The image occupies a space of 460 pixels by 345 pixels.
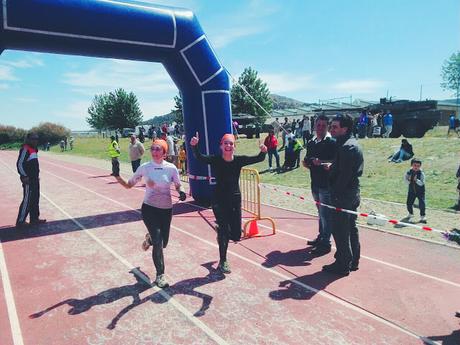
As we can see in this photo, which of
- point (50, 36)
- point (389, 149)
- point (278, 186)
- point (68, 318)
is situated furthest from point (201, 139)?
point (389, 149)

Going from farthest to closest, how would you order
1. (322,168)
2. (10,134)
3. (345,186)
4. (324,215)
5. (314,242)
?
(10,134)
(314,242)
(324,215)
(322,168)
(345,186)

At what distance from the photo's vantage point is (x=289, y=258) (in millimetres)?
6086

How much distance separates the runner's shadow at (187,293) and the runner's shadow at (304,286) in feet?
2.95

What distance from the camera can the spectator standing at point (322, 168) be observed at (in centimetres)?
589

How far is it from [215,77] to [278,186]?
18.7ft

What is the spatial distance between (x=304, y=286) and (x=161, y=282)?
6.66 feet

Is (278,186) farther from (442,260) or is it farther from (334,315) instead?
(334,315)

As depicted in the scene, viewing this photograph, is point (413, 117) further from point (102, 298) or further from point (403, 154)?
point (102, 298)

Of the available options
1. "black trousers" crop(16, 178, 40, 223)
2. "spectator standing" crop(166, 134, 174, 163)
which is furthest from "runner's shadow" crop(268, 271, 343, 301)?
"spectator standing" crop(166, 134, 174, 163)

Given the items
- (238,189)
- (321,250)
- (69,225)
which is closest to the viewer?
(238,189)

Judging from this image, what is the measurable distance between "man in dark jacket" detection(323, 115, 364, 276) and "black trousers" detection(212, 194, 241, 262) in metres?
1.46

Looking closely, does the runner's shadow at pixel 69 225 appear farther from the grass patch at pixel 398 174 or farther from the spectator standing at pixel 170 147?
the grass patch at pixel 398 174

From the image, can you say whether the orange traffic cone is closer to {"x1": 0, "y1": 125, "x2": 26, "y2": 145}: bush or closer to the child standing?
the child standing

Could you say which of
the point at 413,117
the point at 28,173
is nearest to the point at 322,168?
the point at 28,173
